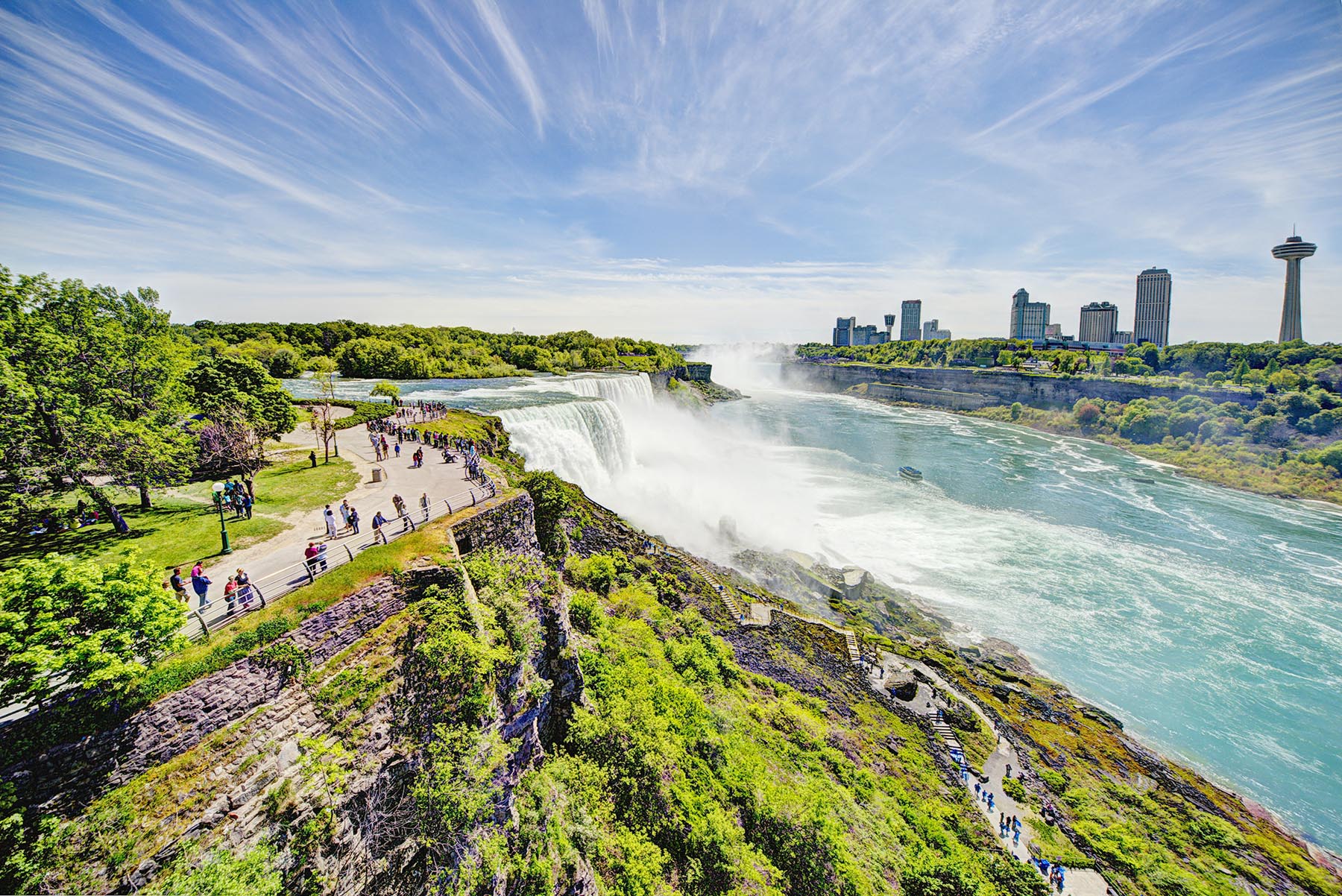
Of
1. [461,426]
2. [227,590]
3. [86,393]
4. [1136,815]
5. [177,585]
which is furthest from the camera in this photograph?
[461,426]

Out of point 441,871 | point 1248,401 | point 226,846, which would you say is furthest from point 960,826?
point 1248,401

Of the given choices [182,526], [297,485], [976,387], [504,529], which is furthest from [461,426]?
[976,387]

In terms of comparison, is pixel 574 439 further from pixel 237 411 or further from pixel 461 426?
pixel 237 411

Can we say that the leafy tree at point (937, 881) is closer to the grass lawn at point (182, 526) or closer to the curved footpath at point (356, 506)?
the curved footpath at point (356, 506)

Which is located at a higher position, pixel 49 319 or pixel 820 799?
pixel 49 319

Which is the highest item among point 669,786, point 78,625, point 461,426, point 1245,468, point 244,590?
point 461,426

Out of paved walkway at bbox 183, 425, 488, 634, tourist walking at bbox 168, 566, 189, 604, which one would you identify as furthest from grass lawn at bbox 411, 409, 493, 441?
tourist walking at bbox 168, 566, 189, 604

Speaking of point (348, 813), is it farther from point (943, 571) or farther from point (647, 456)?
point (647, 456)
